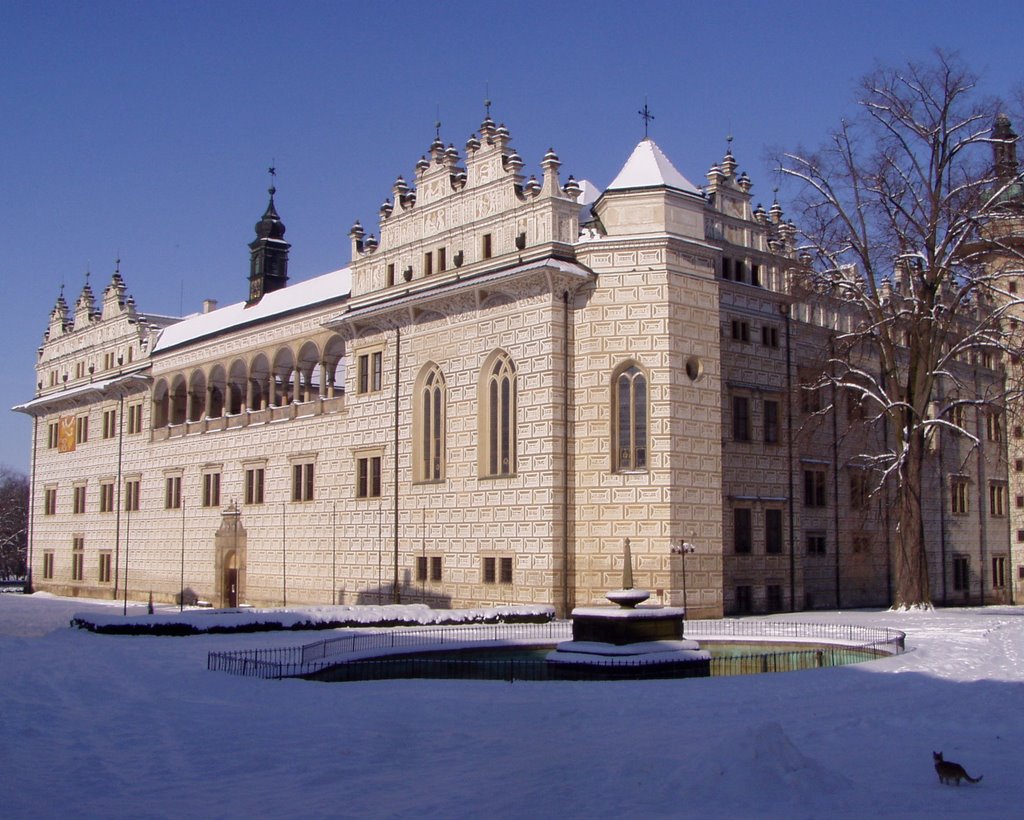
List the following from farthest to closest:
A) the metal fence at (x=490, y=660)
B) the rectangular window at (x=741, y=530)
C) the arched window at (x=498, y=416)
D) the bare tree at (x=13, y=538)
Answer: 1. the bare tree at (x=13, y=538)
2. the rectangular window at (x=741, y=530)
3. the arched window at (x=498, y=416)
4. the metal fence at (x=490, y=660)

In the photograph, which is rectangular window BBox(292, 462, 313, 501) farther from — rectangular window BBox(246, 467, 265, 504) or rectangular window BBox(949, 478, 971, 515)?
rectangular window BBox(949, 478, 971, 515)

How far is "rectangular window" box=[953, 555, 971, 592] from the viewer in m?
51.2

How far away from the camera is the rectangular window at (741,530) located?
3875cm

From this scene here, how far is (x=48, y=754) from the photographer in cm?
1519

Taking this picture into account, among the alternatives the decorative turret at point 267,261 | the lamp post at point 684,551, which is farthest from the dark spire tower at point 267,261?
the lamp post at point 684,551

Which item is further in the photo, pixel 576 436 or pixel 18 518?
pixel 18 518

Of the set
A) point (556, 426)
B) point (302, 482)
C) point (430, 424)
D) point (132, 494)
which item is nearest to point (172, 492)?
point (132, 494)

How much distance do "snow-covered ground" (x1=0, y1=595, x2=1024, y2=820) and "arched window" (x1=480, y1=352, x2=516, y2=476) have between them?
16455 millimetres

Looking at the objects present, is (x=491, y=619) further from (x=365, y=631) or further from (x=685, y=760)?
(x=685, y=760)

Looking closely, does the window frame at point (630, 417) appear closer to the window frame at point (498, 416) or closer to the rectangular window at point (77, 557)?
the window frame at point (498, 416)

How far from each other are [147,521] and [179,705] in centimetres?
4390

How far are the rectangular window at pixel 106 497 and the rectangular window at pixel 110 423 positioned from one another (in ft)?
9.18

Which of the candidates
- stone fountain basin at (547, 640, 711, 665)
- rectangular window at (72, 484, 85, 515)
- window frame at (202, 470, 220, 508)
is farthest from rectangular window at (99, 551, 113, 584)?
stone fountain basin at (547, 640, 711, 665)

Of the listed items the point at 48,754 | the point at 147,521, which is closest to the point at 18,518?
the point at 147,521
